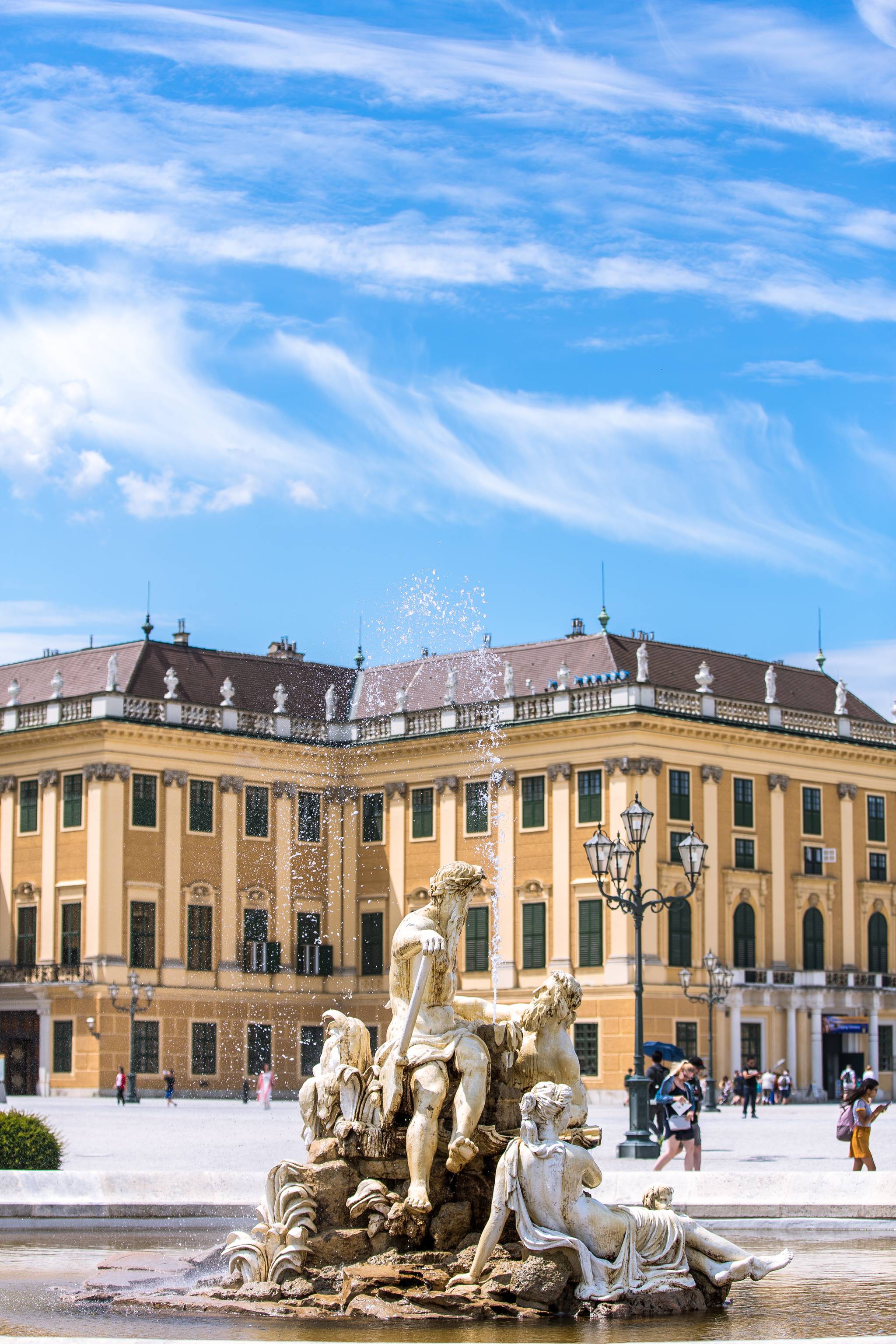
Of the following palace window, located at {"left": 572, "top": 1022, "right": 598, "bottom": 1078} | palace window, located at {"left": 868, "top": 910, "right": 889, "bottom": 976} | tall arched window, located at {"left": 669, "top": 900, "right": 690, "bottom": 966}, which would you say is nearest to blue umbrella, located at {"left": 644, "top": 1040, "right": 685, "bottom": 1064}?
palace window, located at {"left": 572, "top": 1022, "right": 598, "bottom": 1078}

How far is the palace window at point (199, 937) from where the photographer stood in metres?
66.8

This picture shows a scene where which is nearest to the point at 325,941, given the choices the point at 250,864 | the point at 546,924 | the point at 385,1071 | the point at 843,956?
the point at 250,864

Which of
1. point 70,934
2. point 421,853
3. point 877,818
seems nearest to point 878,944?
point 877,818

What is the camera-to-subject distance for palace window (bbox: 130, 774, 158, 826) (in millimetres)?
66062

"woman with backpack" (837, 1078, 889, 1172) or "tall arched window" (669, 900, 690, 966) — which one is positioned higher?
"tall arched window" (669, 900, 690, 966)

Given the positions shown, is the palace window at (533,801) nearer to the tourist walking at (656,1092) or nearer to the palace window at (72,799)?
the palace window at (72,799)

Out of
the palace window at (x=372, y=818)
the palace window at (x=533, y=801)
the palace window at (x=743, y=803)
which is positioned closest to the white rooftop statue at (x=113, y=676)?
the palace window at (x=372, y=818)

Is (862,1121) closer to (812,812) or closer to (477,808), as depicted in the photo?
(477,808)

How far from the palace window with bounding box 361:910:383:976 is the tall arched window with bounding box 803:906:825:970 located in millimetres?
13173

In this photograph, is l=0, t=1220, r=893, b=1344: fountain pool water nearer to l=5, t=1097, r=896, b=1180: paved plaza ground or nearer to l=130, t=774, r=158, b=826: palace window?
l=5, t=1097, r=896, b=1180: paved plaza ground

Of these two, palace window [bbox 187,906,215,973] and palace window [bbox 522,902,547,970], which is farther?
palace window [bbox 187,906,215,973]

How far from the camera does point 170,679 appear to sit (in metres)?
67.9

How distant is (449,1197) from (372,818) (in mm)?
57477

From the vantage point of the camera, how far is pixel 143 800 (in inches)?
2611
